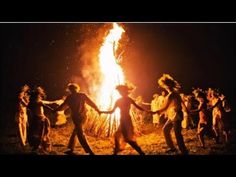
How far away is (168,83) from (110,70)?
1097 mm

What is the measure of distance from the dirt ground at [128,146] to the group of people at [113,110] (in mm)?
103

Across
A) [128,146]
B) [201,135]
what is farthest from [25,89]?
[201,135]

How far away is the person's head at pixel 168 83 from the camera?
8430 millimetres

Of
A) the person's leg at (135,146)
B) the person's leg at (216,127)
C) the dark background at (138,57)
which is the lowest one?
the person's leg at (135,146)

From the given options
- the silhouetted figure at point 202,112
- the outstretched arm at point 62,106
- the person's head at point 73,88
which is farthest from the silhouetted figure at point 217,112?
the outstretched arm at point 62,106

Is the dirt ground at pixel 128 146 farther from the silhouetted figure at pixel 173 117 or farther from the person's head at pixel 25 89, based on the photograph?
the person's head at pixel 25 89

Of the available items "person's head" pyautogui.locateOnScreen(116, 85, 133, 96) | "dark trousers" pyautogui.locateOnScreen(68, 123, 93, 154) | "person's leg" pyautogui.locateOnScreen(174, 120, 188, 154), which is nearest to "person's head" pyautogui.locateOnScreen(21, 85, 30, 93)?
"dark trousers" pyautogui.locateOnScreen(68, 123, 93, 154)

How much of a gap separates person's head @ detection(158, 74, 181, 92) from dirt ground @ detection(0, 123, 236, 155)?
75 cm

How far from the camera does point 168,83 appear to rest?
332 inches

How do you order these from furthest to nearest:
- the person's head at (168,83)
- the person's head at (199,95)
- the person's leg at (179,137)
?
the person's head at (199,95)
the person's head at (168,83)
the person's leg at (179,137)

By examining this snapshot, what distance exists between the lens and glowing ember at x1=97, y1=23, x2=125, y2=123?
28.1 ft
